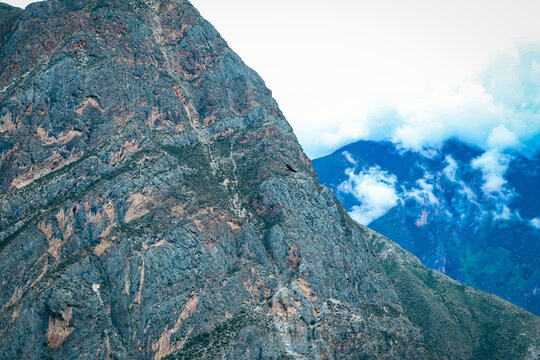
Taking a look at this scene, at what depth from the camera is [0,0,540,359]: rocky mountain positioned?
4193 inches

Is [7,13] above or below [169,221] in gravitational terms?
above

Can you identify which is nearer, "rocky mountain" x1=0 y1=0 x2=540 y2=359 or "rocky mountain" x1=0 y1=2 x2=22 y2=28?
"rocky mountain" x1=0 y1=0 x2=540 y2=359

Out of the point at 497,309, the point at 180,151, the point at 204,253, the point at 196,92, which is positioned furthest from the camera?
the point at 497,309

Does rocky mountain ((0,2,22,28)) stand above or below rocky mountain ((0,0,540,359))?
above

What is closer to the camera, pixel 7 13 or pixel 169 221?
pixel 169 221

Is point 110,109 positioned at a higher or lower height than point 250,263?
higher

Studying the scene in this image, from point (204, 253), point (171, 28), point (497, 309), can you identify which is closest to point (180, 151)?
point (204, 253)

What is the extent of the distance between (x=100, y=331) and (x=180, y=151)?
61526 mm

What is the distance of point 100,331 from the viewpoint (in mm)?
101375

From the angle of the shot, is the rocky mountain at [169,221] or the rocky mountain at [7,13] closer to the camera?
the rocky mountain at [169,221]

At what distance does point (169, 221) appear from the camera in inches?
4875

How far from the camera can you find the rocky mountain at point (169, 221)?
106 m

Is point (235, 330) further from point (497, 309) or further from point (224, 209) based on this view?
point (497, 309)

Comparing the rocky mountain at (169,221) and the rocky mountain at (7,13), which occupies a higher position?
the rocky mountain at (7,13)
